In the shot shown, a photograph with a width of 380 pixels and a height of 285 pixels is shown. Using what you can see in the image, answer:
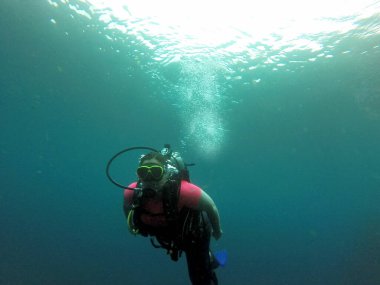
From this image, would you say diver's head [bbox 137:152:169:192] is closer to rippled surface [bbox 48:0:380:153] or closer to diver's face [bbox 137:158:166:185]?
diver's face [bbox 137:158:166:185]

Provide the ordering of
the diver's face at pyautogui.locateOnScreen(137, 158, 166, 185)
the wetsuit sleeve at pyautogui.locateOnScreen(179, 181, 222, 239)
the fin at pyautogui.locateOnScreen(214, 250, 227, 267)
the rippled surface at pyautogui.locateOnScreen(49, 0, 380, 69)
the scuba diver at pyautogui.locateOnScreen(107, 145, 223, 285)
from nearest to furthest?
1. the diver's face at pyautogui.locateOnScreen(137, 158, 166, 185)
2. the scuba diver at pyautogui.locateOnScreen(107, 145, 223, 285)
3. the wetsuit sleeve at pyautogui.locateOnScreen(179, 181, 222, 239)
4. the fin at pyautogui.locateOnScreen(214, 250, 227, 267)
5. the rippled surface at pyautogui.locateOnScreen(49, 0, 380, 69)

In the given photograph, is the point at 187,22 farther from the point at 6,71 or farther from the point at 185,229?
the point at 6,71

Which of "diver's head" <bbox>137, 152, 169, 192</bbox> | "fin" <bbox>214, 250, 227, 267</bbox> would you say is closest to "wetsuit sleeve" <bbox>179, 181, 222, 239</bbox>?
"diver's head" <bbox>137, 152, 169, 192</bbox>

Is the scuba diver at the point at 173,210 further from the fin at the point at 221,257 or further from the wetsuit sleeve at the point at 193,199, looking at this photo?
the fin at the point at 221,257

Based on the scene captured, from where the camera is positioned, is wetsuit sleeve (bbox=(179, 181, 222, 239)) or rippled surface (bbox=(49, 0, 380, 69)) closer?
wetsuit sleeve (bbox=(179, 181, 222, 239))

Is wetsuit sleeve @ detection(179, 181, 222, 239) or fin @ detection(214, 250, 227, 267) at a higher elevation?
wetsuit sleeve @ detection(179, 181, 222, 239)

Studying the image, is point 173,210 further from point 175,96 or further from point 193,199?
point 175,96

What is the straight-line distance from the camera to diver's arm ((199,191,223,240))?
13.1 ft

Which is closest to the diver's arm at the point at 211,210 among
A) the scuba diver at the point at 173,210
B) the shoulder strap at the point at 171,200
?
the scuba diver at the point at 173,210

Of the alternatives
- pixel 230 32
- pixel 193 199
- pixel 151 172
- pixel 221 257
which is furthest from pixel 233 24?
pixel 151 172

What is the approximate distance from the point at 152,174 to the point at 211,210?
120 centimetres

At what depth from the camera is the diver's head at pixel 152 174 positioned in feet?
11.6

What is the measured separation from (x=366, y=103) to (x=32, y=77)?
1474 inches

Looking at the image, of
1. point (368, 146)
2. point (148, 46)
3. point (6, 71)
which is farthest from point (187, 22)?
point (368, 146)
